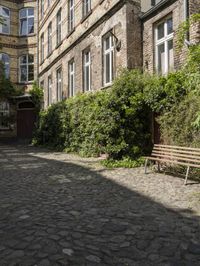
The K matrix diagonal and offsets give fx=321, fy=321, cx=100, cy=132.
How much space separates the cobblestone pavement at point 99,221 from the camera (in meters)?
3.45

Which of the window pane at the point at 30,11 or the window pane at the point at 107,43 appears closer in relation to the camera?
the window pane at the point at 107,43

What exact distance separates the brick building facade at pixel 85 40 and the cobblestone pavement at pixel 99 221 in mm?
5359

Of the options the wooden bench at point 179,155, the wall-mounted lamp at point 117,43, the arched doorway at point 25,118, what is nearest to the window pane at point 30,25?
the arched doorway at point 25,118

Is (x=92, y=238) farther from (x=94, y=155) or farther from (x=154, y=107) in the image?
(x=94, y=155)

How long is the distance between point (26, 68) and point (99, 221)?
2584cm

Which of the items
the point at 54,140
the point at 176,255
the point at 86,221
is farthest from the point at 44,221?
the point at 54,140

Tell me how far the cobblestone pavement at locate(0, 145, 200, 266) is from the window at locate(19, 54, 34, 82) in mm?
21702

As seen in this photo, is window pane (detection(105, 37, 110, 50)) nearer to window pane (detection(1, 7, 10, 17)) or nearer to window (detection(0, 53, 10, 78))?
window (detection(0, 53, 10, 78))

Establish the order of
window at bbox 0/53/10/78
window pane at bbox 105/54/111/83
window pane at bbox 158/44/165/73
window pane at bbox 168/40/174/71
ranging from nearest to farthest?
window pane at bbox 168/40/174/71, window pane at bbox 158/44/165/73, window pane at bbox 105/54/111/83, window at bbox 0/53/10/78

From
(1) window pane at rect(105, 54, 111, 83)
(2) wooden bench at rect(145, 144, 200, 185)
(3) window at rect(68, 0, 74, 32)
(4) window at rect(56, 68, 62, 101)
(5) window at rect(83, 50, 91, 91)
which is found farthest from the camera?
(4) window at rect(56, 68, 62, 101)

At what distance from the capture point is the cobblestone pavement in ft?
11.3

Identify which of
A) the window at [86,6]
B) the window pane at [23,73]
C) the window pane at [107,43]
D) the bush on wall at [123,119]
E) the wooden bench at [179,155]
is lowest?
the wooden bench at [179,155]

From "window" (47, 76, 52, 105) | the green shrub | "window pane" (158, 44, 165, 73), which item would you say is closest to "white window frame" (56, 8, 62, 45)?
"window" (47, 76, 52, 105)

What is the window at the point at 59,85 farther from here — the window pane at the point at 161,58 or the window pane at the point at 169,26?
the window pane at the point at 169,26
